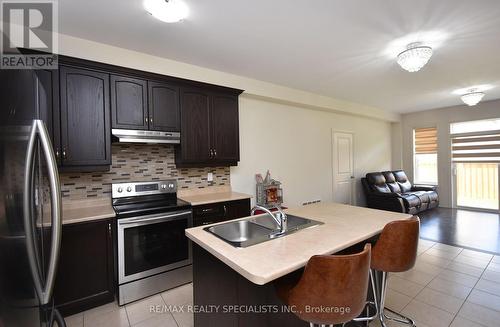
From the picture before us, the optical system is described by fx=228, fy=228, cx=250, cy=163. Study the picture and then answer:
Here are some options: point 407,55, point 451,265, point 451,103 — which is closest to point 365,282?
point 407,55

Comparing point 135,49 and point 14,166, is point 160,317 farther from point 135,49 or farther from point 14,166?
point 135,49

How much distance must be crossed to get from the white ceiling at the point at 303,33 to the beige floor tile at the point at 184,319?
2628mm

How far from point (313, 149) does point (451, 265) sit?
2.70 meters

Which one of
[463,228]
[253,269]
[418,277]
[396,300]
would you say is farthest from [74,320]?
[463,228]

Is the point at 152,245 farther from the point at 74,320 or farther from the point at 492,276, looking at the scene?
the point at 492,276

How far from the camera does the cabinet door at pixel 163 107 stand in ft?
8.29

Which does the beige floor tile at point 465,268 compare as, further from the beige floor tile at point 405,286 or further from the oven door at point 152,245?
the oven door at point 152,245

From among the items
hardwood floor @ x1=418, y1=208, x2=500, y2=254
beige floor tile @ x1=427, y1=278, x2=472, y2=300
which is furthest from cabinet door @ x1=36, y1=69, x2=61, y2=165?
hardwood floor @ x1=418, y1=208, x2=500, y2=254

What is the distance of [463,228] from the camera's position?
4168 mm

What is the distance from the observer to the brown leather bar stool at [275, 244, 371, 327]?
107 centimetres

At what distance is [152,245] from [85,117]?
1.40m

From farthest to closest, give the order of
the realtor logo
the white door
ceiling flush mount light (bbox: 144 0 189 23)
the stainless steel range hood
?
the white door → the stainless steel range hood → the realtor logo → ceiling flush mount light (bbox: 144 0 189 23)

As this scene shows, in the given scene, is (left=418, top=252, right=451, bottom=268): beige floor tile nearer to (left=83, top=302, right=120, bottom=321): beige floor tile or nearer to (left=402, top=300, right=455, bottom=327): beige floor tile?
(left=402, top=300, right=455, bottom=327): beige floor tile

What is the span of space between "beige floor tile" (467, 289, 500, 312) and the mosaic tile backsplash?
3050 mm
